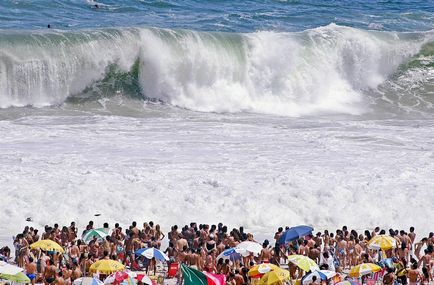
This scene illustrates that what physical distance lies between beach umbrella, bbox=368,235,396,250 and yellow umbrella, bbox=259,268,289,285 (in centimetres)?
334

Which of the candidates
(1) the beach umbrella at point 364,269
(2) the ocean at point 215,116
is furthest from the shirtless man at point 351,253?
(2) the ocean at point 215,116

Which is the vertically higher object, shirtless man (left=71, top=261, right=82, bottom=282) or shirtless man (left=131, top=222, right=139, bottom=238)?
shirtless man (left=71, top=261, right=82, bottom=282)

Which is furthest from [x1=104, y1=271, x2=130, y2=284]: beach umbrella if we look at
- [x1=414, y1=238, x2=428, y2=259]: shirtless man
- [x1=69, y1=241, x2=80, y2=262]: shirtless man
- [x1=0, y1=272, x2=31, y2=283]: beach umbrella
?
[x1=414, y1=238, x2=428, y2=259]: shirtless man

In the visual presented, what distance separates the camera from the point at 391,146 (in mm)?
30766

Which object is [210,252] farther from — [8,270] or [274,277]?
[8,270]

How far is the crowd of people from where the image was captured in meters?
19.2

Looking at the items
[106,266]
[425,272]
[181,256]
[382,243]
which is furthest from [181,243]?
[425,272]

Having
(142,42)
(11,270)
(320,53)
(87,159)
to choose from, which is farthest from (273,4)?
(11,270)

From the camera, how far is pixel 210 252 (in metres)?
20.2

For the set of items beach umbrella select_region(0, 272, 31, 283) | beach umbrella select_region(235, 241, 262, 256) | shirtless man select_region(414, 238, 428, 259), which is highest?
beach umbrella select_region(0, 272, 31, 283)

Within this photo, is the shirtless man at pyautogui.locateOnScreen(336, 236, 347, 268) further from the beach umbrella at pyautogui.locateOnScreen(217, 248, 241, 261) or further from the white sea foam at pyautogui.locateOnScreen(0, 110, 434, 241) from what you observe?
the white sea foam at pyautogui.locateOnScreen(0, 110, 434, 241)

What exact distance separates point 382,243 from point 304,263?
233 centimetres

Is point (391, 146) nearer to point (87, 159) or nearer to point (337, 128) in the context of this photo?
point (337, 128)

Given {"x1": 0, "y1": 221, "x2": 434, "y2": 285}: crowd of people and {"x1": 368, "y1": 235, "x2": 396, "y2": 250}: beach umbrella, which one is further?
{"x1": 368, "y1": 235, "x2": 396, "y2": 250}: beach umbrella
